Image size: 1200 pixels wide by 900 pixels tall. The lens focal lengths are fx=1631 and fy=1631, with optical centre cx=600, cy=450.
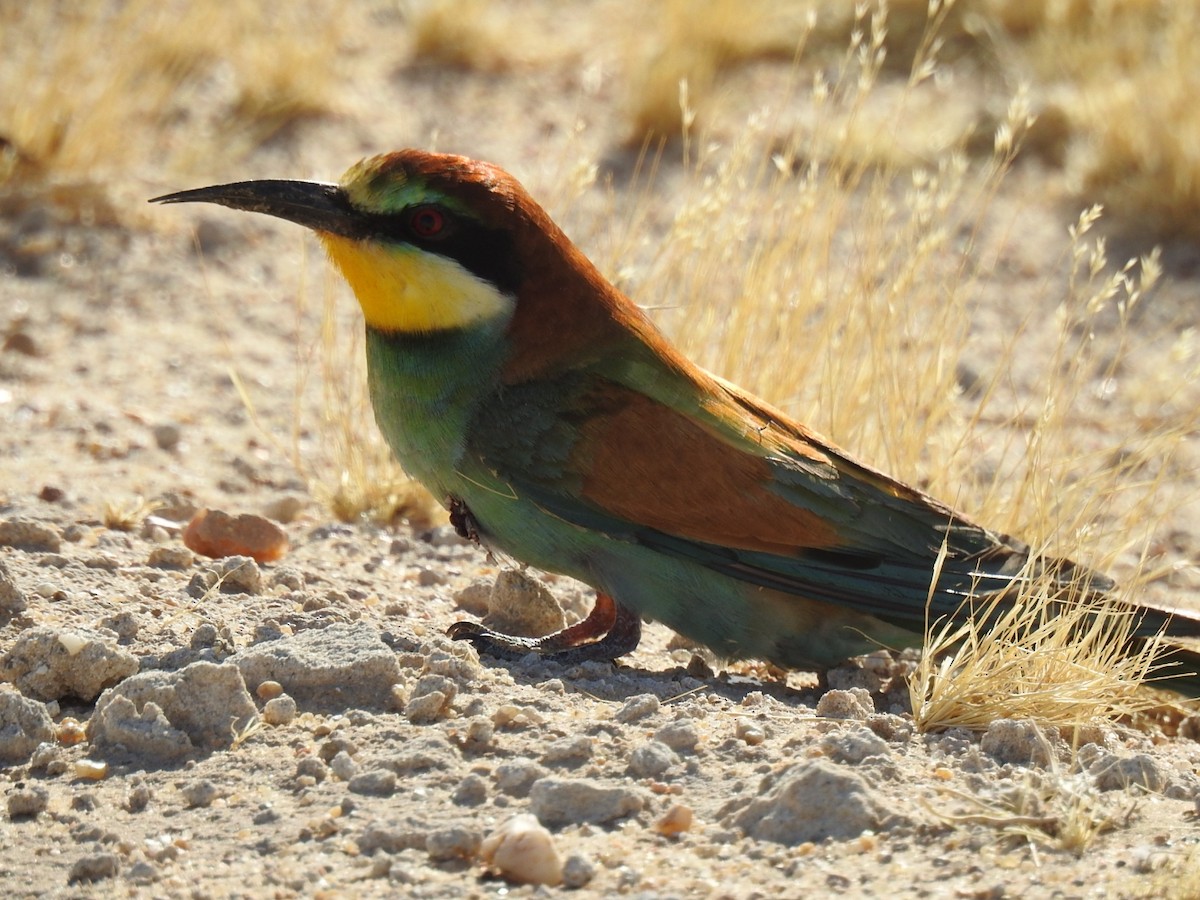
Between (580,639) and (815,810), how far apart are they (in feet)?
4.29

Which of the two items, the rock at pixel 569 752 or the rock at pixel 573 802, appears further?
the rock at pixel 569 752

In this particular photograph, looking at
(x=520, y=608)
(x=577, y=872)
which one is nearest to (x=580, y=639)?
(x=520, y=608)

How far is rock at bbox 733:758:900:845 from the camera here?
289 cm

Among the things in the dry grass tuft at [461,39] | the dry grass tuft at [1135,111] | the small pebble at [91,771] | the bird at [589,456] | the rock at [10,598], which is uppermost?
the dry grass tuft at [1135,111]

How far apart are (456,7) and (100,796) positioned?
25.6ft

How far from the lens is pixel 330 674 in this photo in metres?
3.43

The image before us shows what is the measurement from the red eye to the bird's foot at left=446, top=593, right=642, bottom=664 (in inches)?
38.3

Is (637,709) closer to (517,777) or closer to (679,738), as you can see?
Answer: (679,738)

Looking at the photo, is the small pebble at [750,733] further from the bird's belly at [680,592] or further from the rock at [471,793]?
the bird's belly at [680,592]

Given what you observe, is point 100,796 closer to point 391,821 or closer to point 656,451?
point 391,821

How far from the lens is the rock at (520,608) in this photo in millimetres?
4289

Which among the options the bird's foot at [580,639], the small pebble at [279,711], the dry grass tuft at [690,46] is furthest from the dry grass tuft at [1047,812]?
the dry grass tuft at [690,46]

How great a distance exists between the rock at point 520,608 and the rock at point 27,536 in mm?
1186

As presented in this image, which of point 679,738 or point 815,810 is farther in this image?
point 679,738
